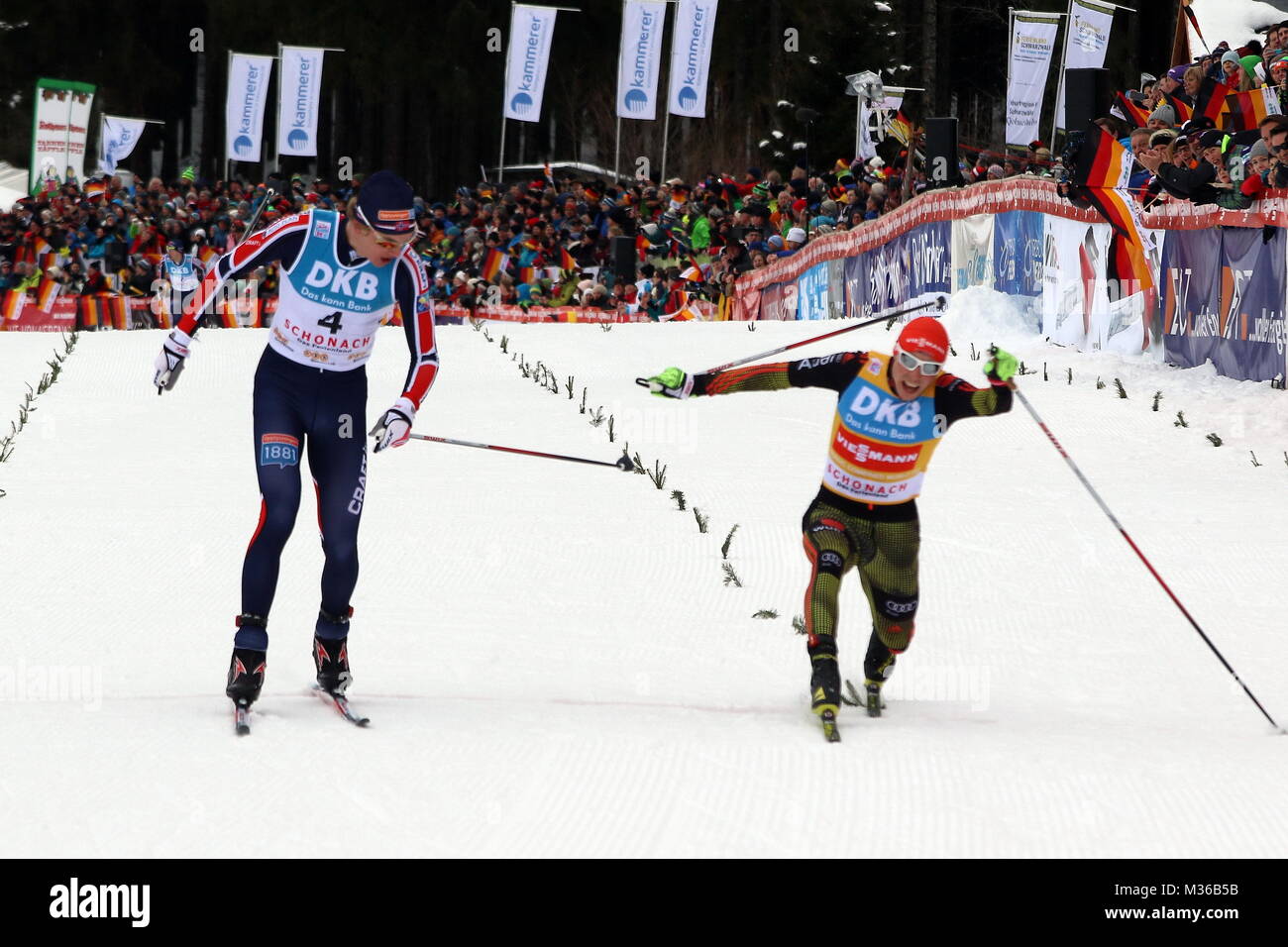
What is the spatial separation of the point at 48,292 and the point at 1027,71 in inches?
622

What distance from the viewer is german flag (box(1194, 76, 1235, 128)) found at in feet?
45.1

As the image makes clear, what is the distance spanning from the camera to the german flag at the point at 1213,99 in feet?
45.1

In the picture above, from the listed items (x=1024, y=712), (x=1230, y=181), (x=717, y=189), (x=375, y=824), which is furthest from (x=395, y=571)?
(x=717, y=189)

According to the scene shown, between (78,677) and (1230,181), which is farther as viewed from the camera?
(1230,181)

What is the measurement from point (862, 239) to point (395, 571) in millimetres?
12363

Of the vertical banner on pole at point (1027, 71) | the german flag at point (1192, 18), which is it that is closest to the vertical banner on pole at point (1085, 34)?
the vertical banner on pole at point (1027, 71)

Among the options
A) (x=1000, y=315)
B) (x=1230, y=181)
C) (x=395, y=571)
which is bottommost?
(x=395, y=571)

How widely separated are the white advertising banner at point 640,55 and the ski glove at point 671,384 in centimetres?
2350

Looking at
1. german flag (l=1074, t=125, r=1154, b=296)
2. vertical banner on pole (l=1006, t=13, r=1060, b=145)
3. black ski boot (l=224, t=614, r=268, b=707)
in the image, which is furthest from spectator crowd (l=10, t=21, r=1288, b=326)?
black ski boot (l=224, t=614, r=268, b=707)

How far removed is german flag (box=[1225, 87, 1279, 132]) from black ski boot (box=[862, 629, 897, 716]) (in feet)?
28.3

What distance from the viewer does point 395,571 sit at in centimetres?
820

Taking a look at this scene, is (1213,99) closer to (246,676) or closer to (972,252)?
(972,252)

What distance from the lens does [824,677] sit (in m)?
5.69

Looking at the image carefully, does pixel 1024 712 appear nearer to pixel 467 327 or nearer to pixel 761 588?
pixel 761 588
